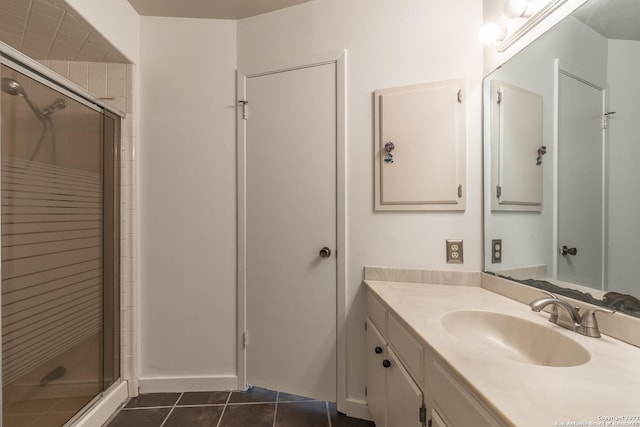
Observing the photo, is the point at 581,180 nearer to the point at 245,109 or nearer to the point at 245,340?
the point at 245,109

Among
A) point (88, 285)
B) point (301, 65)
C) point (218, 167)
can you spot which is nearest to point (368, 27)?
point (301, 65)

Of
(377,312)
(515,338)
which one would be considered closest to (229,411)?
(377,312)

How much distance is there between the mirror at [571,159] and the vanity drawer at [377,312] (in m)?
0.61

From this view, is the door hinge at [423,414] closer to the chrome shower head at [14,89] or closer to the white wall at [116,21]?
the chrome shower head at [14,89]

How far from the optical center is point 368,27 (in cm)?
148

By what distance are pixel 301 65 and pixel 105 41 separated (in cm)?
108

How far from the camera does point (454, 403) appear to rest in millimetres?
647

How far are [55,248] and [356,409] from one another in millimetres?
1785

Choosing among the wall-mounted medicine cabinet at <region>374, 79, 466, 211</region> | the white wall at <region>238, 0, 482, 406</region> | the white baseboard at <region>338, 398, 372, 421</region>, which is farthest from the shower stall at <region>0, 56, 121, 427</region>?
the wall-mounted medicine cabinet at <region>374, 79, 466, 211</region>

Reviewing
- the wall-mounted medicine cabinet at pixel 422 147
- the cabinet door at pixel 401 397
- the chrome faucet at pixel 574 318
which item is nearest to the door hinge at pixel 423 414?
the cabinet door at pixel 401 397

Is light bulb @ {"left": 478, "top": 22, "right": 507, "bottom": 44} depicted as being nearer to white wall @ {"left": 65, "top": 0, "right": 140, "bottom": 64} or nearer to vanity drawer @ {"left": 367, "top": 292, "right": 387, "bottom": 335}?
vanity drawer @ {"left": 367, "top": 292, "right": 387, "bottom": 335}

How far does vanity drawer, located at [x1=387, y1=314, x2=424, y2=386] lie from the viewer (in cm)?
85

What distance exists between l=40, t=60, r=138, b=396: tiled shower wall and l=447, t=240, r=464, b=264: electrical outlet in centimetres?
188

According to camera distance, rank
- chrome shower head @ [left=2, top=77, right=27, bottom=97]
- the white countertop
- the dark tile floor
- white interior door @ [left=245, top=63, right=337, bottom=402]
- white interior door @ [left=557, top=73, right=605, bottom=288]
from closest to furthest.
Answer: the white countertop < white interior door @ [left=557, top=73, right=605, bottom=288] < chrome shower head @ [left=2, top=77, right=27, bottom=97] < the dark tile floor < white interior door @ [left=245, top=63, right=337, bottom=402]
